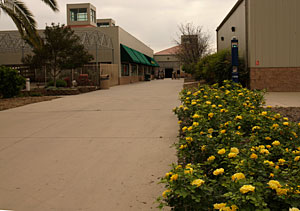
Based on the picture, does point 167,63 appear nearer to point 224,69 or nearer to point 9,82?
point 224,69

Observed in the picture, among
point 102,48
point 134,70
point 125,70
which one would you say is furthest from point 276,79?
point 134,70

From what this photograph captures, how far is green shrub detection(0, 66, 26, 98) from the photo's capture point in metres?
16.5

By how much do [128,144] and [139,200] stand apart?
2576 millimetres

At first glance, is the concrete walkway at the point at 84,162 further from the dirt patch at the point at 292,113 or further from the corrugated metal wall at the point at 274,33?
the corrugated metal wall at the point at 274,33

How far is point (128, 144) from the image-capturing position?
236 inches

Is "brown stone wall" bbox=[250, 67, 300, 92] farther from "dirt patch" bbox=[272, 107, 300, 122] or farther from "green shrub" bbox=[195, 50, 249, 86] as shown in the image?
"dirt patch" bbox=[272, 107, 300, 122]

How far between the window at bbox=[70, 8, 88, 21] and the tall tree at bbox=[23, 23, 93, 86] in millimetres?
43060

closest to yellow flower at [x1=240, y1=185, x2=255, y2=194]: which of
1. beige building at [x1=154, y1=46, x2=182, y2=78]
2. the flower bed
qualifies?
the flower bed

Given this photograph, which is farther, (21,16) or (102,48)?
(102,48)

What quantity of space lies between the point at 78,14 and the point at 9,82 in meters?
49.6

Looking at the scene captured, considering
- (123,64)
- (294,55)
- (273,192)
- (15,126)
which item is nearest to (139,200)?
(273,192)

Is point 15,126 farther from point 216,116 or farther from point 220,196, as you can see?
point 220,196

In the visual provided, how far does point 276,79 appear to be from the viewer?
51.4 ft

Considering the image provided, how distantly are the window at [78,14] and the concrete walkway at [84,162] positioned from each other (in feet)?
187
